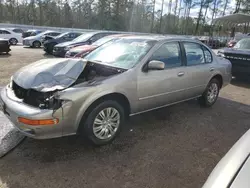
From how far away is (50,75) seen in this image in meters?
3.21

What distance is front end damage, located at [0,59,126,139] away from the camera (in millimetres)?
2594

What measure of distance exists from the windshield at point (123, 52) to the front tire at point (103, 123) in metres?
0.70

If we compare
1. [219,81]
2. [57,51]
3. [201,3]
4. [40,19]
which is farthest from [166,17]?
[219,81]

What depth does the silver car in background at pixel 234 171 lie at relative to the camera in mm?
1275

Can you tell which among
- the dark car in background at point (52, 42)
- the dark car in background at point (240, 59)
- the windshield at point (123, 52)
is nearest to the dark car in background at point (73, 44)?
the dark car in background at point (52, 42)

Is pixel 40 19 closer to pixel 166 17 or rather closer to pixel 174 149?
pixel 166 17

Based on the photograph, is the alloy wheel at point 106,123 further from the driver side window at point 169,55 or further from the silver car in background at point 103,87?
the driver side window at point 169,55

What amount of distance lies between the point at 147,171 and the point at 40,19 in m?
45.9

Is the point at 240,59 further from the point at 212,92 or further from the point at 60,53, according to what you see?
the point at 60,53

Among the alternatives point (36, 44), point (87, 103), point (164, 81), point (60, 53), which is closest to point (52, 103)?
point (87, 103)

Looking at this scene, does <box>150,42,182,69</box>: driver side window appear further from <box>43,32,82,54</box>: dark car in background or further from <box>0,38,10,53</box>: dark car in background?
<box>43,32,82,54</box>: dark car in background

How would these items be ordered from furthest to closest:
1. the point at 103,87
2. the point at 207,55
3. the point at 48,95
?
the point at 207,55, the point at 103,87, the point at 48,95

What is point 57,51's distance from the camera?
→ 11133 mm

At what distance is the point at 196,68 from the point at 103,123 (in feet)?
7.56
